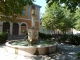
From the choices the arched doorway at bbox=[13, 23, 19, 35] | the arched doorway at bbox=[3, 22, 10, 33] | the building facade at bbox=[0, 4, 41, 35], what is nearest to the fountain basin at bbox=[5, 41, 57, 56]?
the building facade at bbox=[0, 4, 41, 35]

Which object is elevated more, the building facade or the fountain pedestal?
the building facade

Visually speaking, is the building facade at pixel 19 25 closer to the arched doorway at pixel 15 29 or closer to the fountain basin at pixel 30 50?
the arched doorway at pixel 15 29

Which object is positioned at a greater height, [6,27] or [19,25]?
[19,25]

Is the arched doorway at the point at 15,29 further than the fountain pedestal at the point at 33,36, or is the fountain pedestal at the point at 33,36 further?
the arched doorway at the point at 15,29

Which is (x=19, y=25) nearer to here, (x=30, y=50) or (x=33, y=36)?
(x=33, y=36)

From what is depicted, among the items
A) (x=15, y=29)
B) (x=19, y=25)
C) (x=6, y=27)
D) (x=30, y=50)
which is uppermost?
(x=19, y=25)

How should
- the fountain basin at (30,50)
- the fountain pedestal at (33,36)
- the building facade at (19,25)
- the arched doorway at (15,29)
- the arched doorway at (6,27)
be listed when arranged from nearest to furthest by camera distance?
1. the fountain basin at (30,50)
2. the fountain pedestal at (33,36)
3. the arched doorway at (6,27)
4. the building facade at (19,25)
5. the arched doorway at (15,29)

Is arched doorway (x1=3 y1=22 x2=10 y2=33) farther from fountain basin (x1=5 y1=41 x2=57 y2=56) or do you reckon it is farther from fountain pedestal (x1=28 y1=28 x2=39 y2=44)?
fountain basin (x1=5 y1=41 x2=57 y2=56)

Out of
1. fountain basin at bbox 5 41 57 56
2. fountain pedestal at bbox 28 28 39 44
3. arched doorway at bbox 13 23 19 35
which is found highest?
arched doorway at bbox 13 23 19 35

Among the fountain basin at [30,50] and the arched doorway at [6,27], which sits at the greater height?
the arched doorway at [6,27]

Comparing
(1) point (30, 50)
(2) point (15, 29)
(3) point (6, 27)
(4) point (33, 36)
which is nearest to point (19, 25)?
(2) point (15, 29)

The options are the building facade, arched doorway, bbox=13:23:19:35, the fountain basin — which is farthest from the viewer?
arched doorway, bbox=13:23:19:35

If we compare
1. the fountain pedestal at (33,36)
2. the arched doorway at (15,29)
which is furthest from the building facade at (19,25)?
the fountain pedestal at (33,36)

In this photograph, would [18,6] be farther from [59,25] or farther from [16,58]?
[59,25]
